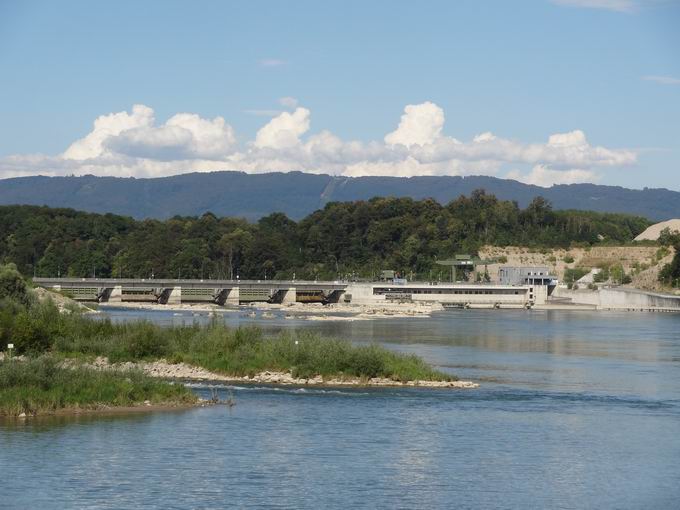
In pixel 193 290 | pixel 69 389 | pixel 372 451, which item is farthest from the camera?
pixel 193 290

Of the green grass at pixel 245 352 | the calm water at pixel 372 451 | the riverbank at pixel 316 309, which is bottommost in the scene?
the riverbank at pixel 316 309

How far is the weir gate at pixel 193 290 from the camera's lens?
15625 centimetres

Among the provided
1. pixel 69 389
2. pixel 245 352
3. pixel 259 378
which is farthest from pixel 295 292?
pixel 69 389

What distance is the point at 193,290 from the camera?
172 meters

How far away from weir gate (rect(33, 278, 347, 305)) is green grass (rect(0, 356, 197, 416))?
104855 millimetres

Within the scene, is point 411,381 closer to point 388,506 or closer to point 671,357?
point 388,506

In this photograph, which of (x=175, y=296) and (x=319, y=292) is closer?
(x=175, y=296)

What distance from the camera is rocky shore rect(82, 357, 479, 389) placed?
2202 inches

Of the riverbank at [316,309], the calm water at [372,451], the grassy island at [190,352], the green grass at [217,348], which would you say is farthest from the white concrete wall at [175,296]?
the calm water at [372,451]

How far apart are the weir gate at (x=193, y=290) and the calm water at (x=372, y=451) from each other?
4029 inches

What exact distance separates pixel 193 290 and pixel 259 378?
11720 cm

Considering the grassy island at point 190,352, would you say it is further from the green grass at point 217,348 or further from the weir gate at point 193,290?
the weir gate at point 193,290

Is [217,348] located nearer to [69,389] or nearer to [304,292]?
[69,389]

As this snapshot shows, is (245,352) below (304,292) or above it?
above
